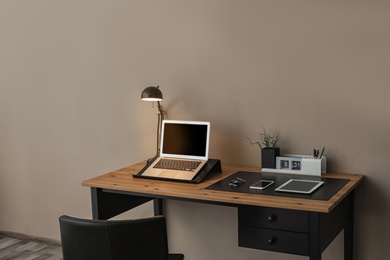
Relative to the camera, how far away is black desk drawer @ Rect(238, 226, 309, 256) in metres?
2.46

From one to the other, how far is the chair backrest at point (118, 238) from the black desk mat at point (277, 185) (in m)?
0.56

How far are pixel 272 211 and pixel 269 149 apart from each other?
1.85ft

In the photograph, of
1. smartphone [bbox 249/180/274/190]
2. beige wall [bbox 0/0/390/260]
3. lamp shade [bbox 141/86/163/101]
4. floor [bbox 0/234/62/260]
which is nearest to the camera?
smartphone [bbox 249/180/274/190]

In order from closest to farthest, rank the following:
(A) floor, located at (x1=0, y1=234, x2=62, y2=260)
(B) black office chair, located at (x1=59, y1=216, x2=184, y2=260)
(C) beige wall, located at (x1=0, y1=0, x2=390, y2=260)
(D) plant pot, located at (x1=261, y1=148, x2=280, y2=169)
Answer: (B) black office chair, located at (x1=59, y1=216, x2=184, y2=260)
(C) beige wall, located at (x1=0, y1=0, x2=390, y2=260)
(D) plant pot, located at (x1=261, y1=148, x2=280, y2=169)
(A) floor, located at (x1=0, y1=234, x2=62, y2=260)

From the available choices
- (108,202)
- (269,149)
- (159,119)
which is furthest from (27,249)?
(269,149)

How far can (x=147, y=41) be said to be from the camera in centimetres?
340

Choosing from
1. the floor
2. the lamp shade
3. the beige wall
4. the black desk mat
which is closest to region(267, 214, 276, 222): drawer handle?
the black desk mat

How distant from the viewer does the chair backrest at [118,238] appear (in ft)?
7.20

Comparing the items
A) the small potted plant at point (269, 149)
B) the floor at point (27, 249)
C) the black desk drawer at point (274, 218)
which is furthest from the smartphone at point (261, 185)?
the floor at point (27, 249)

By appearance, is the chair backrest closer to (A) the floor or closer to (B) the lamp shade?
(B) the lamp shade

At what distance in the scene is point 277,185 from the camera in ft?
9.01

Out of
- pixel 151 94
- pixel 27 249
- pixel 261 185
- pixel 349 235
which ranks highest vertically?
pixel 151 94

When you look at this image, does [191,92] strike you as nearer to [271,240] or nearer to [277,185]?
[277,185]

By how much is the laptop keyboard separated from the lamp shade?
0.34 meters
